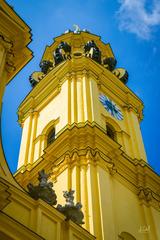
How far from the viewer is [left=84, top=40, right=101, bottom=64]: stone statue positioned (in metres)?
30.3

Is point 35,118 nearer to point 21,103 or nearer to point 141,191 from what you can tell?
point 21,103

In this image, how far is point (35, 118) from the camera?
26.9 m

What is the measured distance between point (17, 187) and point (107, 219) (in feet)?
18.0

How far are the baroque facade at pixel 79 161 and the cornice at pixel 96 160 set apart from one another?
0.04 meters

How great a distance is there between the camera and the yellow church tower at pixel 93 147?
18.2 m

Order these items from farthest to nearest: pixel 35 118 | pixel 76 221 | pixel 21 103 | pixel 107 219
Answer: pixel 21 103, pixel 35 118, pixel 107 219, pixel 76 221

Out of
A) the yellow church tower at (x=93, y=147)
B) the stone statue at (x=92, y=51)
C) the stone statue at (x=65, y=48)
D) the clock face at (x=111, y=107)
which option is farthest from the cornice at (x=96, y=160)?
the stone statue at (x=65, y=48)

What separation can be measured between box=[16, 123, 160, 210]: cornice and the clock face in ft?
14.2

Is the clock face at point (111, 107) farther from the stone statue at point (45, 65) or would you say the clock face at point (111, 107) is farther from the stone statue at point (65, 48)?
the stone statue at point (45, 65)

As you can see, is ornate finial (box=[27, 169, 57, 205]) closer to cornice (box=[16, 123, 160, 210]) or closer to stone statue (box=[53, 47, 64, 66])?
cornice (box=[16, 123, 160, 210])

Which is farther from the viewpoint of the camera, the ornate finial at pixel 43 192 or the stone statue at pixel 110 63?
the stone statue at pixel 110 63

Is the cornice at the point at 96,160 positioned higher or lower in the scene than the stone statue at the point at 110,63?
lower

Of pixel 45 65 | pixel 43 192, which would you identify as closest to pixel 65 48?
pixel 45 65

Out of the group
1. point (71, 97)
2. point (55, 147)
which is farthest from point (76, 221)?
point (71, 97)
